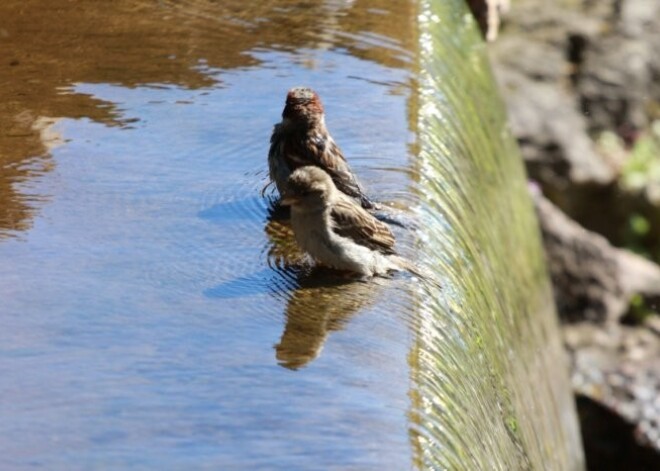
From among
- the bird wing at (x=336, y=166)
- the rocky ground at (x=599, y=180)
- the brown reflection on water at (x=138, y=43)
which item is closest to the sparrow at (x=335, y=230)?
the bird wing at (x=336, y=166)

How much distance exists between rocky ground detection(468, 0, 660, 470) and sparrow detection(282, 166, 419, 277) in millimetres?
4256

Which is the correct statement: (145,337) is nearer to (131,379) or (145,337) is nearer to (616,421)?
(131,379)

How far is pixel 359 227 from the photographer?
167 inches

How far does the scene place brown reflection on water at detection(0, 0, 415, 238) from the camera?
5383 millimetres

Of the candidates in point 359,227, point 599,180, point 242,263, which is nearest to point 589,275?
point 599,180

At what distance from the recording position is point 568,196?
10297 mm

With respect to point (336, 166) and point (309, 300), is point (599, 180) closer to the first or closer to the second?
point (336, 166)

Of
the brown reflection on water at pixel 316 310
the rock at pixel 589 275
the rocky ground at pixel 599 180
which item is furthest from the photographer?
the rock at pixel 589 275

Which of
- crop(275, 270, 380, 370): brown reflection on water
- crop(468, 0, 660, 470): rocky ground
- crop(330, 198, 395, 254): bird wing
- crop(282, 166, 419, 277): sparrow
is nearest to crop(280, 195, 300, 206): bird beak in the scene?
crop(282, 166, 419, 277): sparrow

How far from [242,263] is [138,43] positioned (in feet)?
7.66

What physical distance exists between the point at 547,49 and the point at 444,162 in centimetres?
589

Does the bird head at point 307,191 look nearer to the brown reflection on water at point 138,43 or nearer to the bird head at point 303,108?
the bird head at point 303,108

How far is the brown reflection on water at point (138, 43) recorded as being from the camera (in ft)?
17.7

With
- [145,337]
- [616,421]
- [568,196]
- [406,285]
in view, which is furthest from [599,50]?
[145,337]
